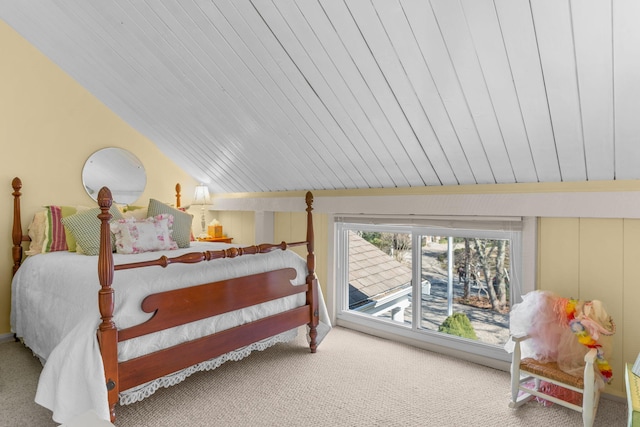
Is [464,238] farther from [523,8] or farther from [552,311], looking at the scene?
[523,8]

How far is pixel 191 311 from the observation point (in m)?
2.24

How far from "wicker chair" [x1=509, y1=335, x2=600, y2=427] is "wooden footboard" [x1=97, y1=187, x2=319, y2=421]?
1.39 m

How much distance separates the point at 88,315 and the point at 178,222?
1.55 m

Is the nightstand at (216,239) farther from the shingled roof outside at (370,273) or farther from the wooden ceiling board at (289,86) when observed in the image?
the wooden ceiling board at (289,86)

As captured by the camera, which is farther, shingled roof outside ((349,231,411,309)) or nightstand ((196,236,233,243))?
nightstand ((196,236,233,243))

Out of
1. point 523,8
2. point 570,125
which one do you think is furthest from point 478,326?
point 523,8

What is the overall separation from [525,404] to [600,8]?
2.01 meters

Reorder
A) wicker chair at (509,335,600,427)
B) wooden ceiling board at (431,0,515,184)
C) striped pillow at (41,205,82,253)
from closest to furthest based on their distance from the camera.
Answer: wooden ceiling board at (431,0,515,184)
wicker chair at (509,335,600,427)
striped pillow at (41,205,82,253)

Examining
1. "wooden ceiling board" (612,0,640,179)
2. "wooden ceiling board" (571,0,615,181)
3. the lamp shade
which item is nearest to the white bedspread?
the lamp shade

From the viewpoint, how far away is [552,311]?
2.24 m

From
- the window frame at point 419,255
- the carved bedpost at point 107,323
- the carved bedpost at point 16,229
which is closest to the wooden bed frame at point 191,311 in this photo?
the carved bedpost at point 107,323

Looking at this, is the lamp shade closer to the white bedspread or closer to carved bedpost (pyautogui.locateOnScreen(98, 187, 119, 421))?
the white bedspread

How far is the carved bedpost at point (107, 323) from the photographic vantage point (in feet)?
6.15

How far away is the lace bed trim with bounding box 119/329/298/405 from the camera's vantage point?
2045 millimetres
